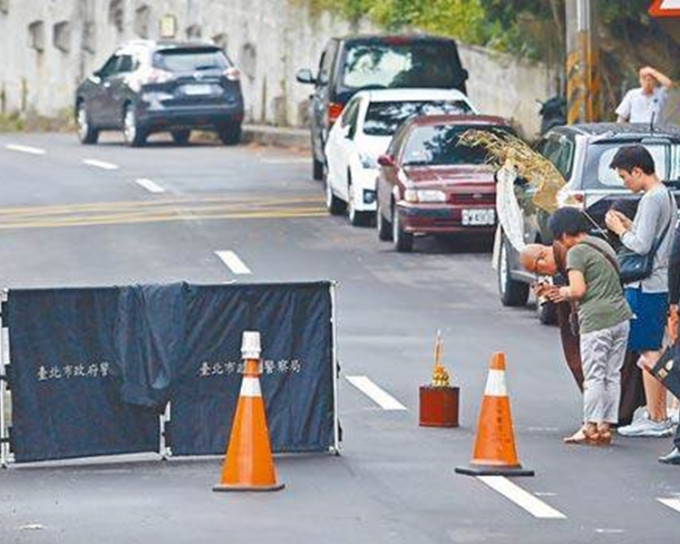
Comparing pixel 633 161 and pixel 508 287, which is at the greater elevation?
pixel 633 161

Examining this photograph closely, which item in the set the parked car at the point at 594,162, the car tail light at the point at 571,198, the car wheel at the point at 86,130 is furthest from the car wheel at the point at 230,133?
the car tail light at the point at 571,198

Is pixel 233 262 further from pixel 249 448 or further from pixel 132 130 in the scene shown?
pixel 132 130

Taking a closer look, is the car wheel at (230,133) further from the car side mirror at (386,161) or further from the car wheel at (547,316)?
the car wheel at (547,316)

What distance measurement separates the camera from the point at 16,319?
1509 centimetres

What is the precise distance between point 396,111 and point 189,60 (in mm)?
12844

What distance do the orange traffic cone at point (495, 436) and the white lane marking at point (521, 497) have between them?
9cm

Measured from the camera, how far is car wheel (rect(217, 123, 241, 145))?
45.3 m

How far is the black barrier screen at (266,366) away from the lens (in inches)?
606

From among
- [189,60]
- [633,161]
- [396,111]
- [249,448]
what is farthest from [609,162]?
[189,60]

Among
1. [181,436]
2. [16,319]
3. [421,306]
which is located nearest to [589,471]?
[181,436]

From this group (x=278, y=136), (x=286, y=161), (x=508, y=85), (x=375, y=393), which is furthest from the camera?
(x=278, y=136)

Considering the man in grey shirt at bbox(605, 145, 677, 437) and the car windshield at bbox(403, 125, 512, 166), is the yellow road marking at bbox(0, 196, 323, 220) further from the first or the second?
the man in grey shirt at bbox(605, 145, 677, 437)

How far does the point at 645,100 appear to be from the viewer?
28422mm

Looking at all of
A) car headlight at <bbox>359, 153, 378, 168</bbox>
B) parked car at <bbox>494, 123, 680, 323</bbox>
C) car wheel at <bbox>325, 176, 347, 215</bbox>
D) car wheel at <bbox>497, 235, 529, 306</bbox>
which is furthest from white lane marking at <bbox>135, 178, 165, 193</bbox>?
parked car at <bbox>494, 123, 680, 323</bbox>
